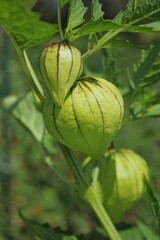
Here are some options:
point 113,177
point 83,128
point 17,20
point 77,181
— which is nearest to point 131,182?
point 113,177

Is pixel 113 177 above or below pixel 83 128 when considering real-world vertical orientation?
below

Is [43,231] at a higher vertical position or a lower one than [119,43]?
lower

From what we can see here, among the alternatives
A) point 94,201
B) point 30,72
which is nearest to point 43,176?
point 94,201

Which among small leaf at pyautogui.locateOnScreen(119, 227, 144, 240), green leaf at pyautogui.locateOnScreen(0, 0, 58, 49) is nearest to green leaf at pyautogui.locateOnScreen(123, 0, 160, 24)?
green leaf at pyautogui.locateOnScreen(0, 0, 58, 49)

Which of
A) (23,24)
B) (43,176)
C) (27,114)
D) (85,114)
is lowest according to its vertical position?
(43,176)

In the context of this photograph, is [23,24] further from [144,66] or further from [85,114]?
[144,66]

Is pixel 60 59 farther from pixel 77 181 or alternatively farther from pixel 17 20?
pixel 77 181

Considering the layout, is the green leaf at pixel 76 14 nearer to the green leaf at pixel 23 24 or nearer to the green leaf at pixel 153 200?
the green leaf at pixel 23 24
